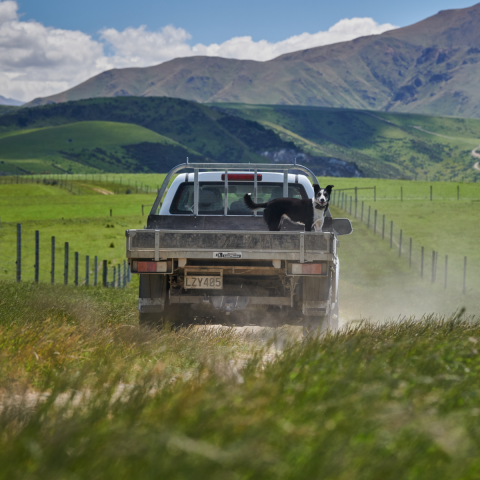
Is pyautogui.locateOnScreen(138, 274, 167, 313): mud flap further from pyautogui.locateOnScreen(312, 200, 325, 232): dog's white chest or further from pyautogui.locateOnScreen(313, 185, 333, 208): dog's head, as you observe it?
pyautogui.locateOnScreen(313, 185, 333, 208): dog's head

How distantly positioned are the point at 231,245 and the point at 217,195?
2.31m

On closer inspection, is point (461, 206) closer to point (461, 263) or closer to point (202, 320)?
point (461, 263)

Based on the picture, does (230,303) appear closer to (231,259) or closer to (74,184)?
(231,259)

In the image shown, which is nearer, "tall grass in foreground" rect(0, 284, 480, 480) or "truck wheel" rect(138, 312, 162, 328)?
"tall grass in foreground" rect(0, 284, 480, 480)

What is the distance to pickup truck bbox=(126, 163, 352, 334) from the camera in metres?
7.07

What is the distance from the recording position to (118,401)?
3.45 metres

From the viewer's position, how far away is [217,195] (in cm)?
930

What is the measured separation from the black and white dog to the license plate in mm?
1213

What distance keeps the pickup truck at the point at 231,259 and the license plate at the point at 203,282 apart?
0.01m

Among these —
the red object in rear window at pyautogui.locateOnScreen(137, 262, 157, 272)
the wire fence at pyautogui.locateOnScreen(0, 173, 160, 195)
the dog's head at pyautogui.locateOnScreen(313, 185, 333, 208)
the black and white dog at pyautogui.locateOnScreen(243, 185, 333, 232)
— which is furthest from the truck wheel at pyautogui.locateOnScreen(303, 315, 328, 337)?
the wire fence at pyautogui.locateOnScreen(0, 173, 160, 195)

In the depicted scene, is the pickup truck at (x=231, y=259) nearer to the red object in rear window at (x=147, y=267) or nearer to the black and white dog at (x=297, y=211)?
the red object in rear window at (x=147, y=267)

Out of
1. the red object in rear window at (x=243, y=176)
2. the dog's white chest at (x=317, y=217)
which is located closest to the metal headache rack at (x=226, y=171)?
the red object in rear window at (x=243, y=176)

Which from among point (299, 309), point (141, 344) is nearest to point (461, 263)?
A: point (299, 309)

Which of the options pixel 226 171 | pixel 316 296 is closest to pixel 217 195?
pixel 226 171
